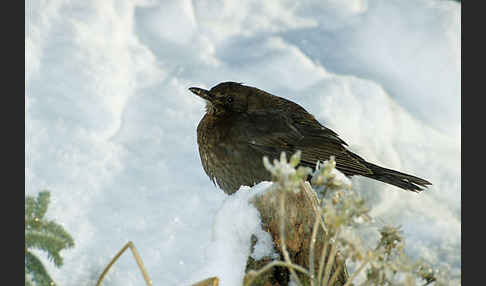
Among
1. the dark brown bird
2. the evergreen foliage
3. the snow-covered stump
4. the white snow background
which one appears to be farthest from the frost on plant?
the white snow background

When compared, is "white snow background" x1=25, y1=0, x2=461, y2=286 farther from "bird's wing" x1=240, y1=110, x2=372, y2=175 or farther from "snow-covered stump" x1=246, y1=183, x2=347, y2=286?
"snow-covered stump" x1=246, y1=183, x2=347, y2=286

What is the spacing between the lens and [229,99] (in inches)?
101

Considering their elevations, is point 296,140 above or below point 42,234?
above

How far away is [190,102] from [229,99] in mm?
984

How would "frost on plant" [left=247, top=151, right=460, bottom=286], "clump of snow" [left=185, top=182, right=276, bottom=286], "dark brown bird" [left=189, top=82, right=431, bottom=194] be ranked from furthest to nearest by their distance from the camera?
1. "dark brown bird" [left=189, top=82, right=431, bottom=194]
2. "clump of snow" [left=185, top=182, right=276, bottom=286]
3. "frost on plant" [left=247, top=151, right=460, bottom=286]

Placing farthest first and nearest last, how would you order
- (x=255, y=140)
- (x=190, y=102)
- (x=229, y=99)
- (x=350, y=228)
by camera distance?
(x=190, y=102) < (x=229, y=99) < (x=255, y=140) < (x=350, y=228)

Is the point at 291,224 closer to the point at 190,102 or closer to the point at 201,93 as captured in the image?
the point at 201,93

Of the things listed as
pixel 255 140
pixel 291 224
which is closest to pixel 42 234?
pixel 291 224

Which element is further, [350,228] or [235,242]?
[235,242]

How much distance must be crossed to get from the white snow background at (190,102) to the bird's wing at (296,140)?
64cm

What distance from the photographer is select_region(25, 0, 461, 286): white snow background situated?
297 cm

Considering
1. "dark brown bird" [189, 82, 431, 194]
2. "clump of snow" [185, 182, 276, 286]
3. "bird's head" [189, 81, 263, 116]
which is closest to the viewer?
"clump of snow" [185, 182, 276, 286]

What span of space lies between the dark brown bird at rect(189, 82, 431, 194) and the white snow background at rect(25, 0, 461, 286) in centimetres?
54

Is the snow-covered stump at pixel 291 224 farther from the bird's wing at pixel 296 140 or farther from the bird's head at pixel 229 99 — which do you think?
the bird's head at pixel 229 99
